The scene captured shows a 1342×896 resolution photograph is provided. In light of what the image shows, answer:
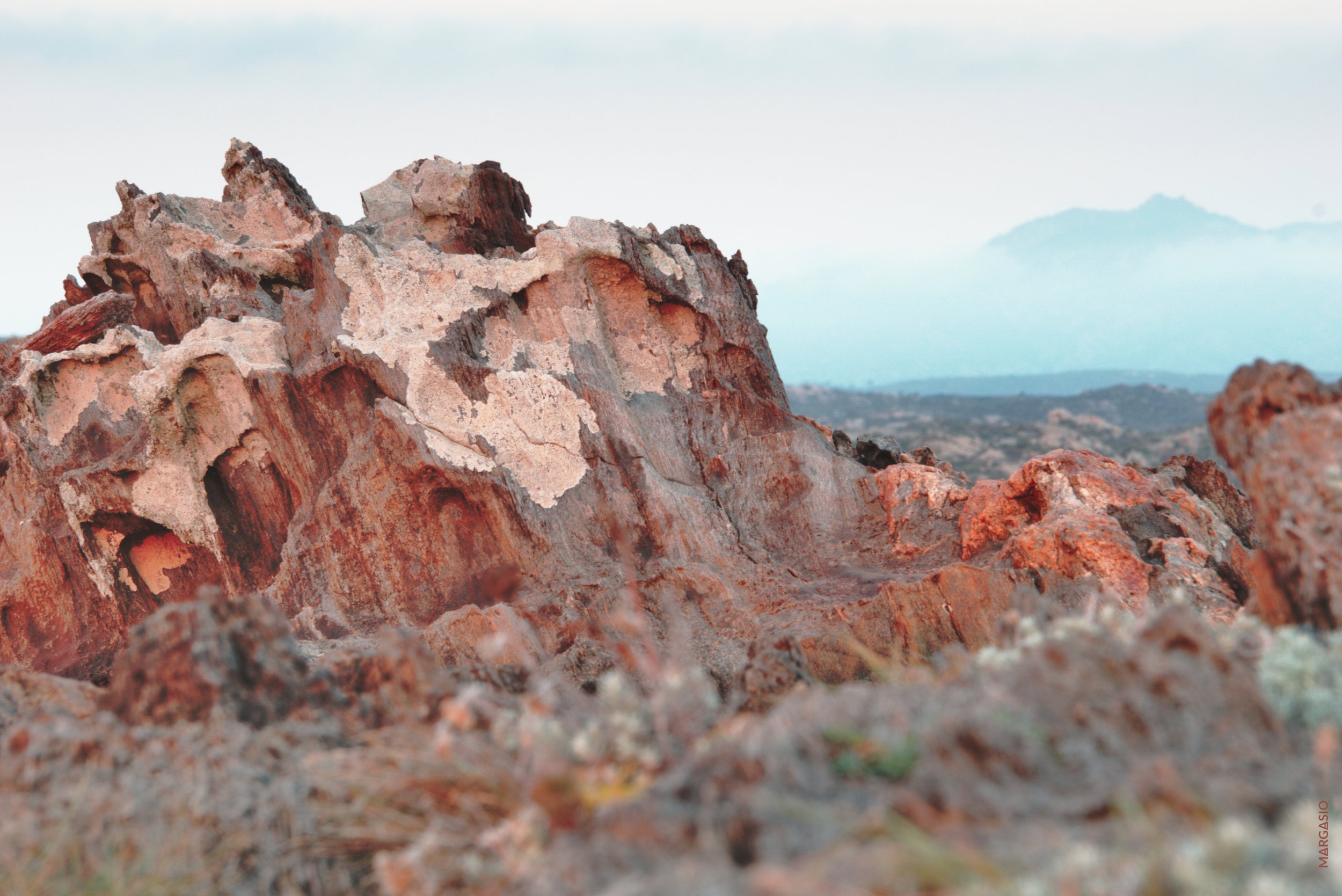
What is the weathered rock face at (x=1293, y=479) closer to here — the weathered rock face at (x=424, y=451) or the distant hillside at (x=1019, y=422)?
the weathered rock face at (x=424, y=451)

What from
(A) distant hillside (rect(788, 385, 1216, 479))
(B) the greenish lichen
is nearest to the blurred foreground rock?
(B) the greenish lichen

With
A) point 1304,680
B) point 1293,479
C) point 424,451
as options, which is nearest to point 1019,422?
point 424,451

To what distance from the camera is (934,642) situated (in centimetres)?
996

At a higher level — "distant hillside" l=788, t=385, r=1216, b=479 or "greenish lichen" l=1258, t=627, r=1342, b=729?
"greenish lichen" l=1258, t=627, r=1342, b=729

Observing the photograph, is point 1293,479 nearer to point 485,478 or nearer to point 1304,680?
point 1304,680

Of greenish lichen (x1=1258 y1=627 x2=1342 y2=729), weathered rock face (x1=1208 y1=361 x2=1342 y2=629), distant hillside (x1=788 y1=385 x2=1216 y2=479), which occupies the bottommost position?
distant hillside (x1=788 y1=385 x2=1216 y2=479)

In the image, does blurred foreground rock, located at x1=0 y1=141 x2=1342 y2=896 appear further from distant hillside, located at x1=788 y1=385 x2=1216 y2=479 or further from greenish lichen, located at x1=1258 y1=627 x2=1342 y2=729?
distant hillside, located at x1=788 y1=385 x2=1216 y2=479

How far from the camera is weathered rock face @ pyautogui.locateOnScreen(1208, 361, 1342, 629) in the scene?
4.88 meters

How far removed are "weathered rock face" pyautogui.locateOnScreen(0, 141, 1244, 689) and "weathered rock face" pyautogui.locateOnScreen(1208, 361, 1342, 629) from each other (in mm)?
4646

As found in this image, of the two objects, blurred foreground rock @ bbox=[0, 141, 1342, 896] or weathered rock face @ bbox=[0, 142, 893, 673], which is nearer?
blurred foreground rock @ bbox=[0, 141, 1342, 896]

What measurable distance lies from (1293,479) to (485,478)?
858cm

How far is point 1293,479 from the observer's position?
5066 millimetres

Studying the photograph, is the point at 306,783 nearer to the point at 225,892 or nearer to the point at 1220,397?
the point at 225,892

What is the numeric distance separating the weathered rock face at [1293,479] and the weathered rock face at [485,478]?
4646mm
